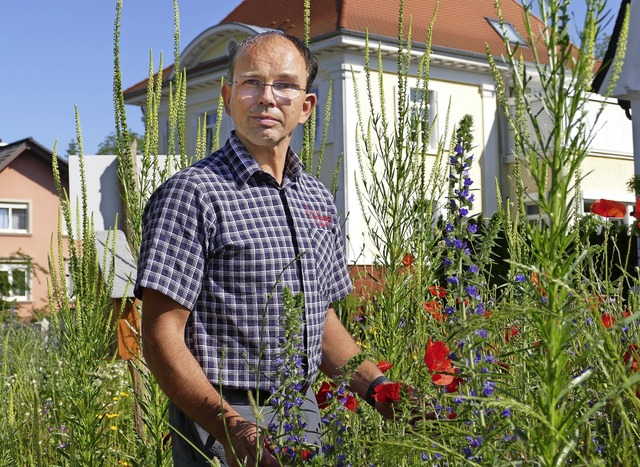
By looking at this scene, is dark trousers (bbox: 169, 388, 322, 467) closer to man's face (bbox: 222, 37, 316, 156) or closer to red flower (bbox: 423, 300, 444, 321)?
man's face (bbox: 222, 37, 316, 156)

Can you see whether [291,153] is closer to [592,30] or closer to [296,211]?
[296,211]

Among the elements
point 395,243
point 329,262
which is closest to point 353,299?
point 395,243

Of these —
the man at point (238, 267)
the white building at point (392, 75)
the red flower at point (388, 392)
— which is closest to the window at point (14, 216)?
the white building at point (392, 75)

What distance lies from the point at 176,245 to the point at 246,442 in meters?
0.54

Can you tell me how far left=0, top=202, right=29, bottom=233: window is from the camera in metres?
37.0

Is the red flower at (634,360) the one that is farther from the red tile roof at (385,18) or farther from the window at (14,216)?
the window at (14,216)

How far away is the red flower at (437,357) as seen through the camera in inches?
86.0

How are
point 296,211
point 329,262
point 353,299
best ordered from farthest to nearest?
point 353,299 < point 329,262 < point 296,211

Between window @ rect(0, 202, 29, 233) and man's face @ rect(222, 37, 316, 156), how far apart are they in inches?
1426

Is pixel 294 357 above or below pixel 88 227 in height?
below

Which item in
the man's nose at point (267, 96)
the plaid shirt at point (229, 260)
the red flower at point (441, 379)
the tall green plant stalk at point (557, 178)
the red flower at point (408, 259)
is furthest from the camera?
the red flower at point (408, 259)

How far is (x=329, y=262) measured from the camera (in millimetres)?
2836

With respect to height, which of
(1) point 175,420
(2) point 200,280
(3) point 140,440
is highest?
(2) point 200,280

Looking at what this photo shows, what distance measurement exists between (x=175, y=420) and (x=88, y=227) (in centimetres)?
76
